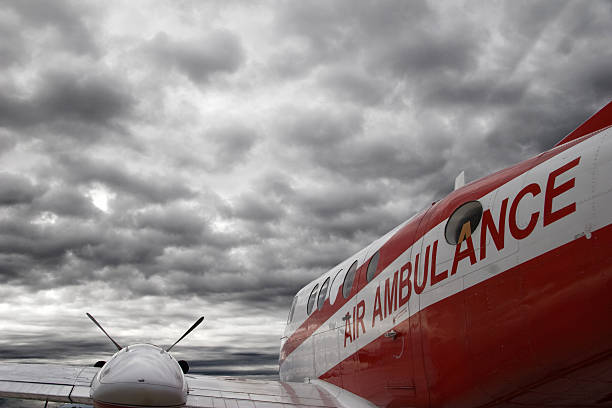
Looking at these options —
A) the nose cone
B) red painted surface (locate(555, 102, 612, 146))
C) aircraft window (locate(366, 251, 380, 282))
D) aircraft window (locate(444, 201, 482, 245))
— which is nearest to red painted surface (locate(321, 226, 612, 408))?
aircraft window (locate(444, 201, 482, 245))

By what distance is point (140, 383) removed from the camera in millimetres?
6352

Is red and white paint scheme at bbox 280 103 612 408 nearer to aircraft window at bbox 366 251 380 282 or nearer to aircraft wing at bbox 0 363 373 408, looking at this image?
aircraft window at bbox 366 251 380 282

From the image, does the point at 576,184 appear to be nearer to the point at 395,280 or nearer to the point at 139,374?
the point at 395,280

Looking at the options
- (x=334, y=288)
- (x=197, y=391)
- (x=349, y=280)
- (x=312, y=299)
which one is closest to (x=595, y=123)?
(x=349, y=280)

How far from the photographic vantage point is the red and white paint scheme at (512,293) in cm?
471

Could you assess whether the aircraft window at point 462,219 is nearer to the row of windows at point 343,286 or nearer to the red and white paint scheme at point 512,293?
the red and white paint scheme at point 512,293

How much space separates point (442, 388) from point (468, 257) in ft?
5.45

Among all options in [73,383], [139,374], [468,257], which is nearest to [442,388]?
[468,257]

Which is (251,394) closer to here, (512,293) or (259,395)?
(259,395)

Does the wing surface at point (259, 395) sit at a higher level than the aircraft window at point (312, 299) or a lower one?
lower

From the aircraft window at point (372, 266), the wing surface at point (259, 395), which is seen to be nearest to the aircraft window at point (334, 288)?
the aircraft window at point (372, 266)

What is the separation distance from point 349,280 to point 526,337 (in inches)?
194

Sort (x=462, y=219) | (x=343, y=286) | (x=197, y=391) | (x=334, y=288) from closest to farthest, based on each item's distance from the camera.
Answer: (x=462, y=219) → (x=197, y=391) → (x=343, y=286) → (x=334, y=288)

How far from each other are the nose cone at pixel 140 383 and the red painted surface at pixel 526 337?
10.4 feet
